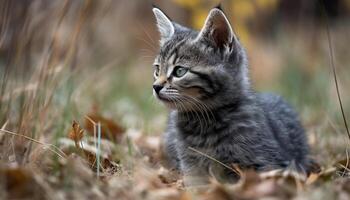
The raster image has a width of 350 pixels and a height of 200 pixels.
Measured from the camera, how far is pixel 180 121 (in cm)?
436

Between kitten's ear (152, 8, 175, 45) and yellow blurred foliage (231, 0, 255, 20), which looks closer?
kitten's ear (152, 8, 175, 45)

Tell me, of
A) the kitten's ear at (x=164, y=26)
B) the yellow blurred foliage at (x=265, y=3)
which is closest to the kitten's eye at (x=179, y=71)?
the kitten's ear at (x=164, y=26)

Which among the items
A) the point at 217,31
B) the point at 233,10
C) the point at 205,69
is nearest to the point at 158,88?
the point at 205,69

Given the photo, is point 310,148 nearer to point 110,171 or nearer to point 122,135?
point 122,135

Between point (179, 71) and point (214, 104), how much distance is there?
0.31 metres

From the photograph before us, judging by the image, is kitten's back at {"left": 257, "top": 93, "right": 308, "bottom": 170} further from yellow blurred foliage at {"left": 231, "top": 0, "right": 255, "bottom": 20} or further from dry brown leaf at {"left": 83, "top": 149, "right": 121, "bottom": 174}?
yellow blurred foliage at {"left": 231, "top": 0, "right": 255, "bottom": 20}

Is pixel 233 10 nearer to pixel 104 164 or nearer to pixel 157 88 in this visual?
pixel 157 88

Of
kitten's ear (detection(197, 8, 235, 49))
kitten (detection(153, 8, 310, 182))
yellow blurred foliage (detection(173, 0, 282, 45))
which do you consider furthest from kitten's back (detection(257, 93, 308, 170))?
yellow blurred foliage (detection(173, 0, 282, 45))

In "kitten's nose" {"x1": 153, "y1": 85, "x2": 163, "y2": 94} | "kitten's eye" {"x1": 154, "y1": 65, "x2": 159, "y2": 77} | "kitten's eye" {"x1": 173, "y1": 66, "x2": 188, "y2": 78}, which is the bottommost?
"kitten's nose" {"x1": 153, "y1": 85, "x2": 163, "y2": 94}

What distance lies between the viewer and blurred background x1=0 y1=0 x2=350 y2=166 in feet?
14.0

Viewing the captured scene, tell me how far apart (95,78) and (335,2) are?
8.79m

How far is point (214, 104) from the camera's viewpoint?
4121mm

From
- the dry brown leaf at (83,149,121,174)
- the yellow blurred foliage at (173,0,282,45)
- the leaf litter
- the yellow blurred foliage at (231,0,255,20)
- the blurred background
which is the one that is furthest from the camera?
the yellow blurred foliage at (231,0,255,20)

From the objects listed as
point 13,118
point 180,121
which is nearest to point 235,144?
point 180,121
